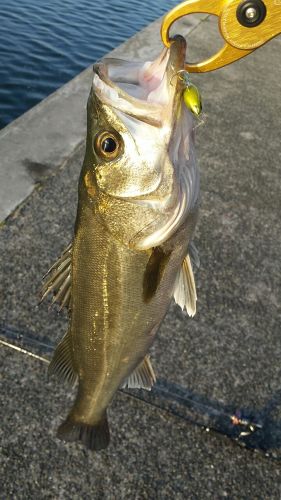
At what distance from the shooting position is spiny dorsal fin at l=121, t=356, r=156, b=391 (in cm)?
248

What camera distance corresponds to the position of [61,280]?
7.29 feet

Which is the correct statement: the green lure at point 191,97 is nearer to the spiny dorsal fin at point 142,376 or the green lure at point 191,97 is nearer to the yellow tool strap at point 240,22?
the yellow tool strap at point 240,22

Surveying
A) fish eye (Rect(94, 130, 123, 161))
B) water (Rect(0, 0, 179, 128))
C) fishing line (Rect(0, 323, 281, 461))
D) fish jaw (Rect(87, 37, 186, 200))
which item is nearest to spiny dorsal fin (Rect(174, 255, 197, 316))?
fish jaw (Rect(87, 37, 186, 200))

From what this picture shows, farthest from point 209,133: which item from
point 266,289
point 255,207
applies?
point 266,289

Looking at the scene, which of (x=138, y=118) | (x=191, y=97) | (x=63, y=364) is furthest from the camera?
(x=63, y=364)

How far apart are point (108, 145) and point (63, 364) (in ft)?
3.86

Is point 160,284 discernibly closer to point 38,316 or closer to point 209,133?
point 38,316

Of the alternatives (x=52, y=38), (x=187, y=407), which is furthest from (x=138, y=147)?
(x=52, y=38)

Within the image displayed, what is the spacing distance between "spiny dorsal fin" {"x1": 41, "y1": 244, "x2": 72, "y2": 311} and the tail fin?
823 millimetres

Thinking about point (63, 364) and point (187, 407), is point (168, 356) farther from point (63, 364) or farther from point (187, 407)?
point (63, 364)

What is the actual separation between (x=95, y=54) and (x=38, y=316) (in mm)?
11619

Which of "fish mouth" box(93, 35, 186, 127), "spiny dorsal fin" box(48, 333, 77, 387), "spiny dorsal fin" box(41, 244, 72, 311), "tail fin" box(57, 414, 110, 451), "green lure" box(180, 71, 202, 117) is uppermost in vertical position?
"green lure" box(180, 71, 202, 117)

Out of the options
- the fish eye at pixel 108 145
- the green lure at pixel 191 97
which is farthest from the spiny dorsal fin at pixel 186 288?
the green lure at pixel 191 97

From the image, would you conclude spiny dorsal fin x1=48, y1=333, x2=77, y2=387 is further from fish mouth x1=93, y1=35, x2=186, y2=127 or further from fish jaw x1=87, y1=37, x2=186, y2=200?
fish mouth x1=93, y1=35, x2=186, y2=127
